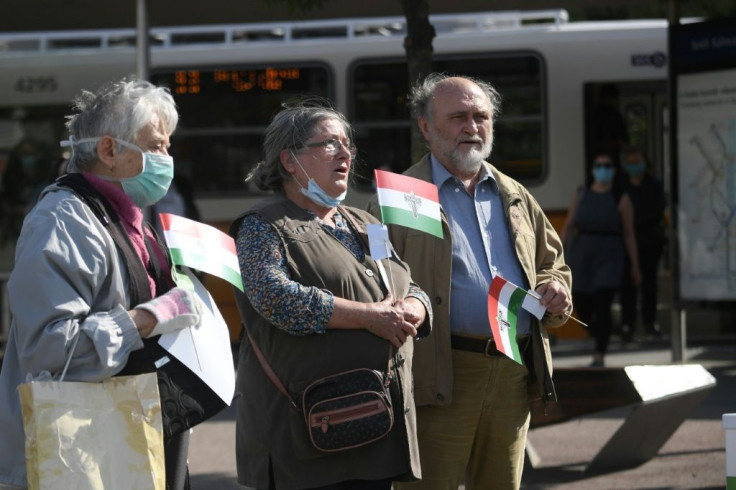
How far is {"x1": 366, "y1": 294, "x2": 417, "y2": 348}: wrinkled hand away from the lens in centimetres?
380

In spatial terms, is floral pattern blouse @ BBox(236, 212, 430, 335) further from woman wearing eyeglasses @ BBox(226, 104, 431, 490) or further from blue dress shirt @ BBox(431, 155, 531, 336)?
blue dress shirt @ BBox(431, 155, 531, 336)

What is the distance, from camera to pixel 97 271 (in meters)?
3.43

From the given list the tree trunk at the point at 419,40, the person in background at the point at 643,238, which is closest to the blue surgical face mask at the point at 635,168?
the person in background at the point at 643,238

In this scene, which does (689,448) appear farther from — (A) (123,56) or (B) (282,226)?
(A) (123,56)

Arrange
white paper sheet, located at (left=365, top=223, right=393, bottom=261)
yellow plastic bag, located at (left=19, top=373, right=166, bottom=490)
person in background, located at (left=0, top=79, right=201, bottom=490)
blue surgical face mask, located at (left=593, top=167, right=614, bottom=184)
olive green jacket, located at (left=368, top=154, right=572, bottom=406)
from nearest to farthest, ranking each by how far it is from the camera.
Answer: yellow plastic bag, located at (left=19, top=373, right=166, bottom=490)
person in background, located at (left=0, top=79, right=201, bottom=490)
white paper sheet, located at (left=365, top=223, right=393, bottom=261)
olive green jacket, located at (left=368, top=154, right=572, bottom=406)
blue surgical face mask, located at (left=593, top=167, right=614, bottom=184)

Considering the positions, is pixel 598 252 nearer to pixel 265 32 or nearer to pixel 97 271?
pixel 265 32

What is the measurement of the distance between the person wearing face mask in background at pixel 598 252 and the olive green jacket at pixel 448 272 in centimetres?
580

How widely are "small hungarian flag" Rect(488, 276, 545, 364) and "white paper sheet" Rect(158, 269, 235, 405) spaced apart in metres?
0.96

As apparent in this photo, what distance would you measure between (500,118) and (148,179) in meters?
9.18

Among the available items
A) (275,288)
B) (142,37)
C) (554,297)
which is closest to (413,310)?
(275,288)

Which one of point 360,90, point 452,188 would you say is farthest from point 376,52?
point 452,188

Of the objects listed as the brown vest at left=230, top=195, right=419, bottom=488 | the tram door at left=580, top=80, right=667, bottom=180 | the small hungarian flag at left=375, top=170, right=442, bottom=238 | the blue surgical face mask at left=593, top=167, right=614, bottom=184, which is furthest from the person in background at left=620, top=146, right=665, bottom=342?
the brown vest at left=230, top=195, right=419, bottom=488

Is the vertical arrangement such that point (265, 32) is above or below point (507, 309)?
above

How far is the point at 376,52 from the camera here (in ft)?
42.3
